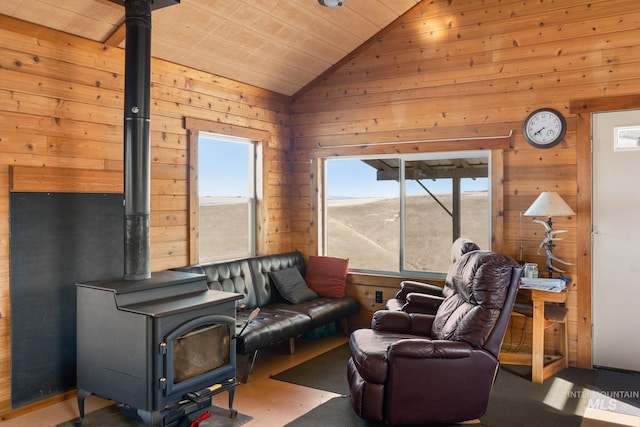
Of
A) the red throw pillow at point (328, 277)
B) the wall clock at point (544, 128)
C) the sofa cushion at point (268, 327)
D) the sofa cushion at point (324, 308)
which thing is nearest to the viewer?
the sofa cushion at point (268, 327)

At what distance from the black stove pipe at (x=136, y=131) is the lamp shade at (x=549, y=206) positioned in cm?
298

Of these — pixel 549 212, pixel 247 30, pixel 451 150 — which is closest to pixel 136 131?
pixel 247 30

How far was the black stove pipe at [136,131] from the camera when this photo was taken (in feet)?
11.1

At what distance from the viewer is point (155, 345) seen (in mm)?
2965

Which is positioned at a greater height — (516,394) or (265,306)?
(265,306)

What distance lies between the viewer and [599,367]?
173 inches

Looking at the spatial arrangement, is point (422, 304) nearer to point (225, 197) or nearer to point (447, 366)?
point (447, 366)

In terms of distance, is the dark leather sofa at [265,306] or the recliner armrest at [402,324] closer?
the recliner armrest at [402,324]

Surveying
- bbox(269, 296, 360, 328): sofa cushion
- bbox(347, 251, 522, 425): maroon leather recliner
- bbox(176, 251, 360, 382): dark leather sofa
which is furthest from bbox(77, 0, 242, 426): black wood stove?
bbox(269, 296, 360, 328): sofa cushion

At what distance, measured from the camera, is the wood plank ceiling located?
356 centimetres

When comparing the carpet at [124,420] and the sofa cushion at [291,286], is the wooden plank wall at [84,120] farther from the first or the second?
the sofa cushion at [291,286]

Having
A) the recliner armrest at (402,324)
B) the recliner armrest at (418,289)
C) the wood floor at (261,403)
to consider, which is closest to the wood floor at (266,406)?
the wood floor at (261,403)

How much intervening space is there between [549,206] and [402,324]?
5.01ft

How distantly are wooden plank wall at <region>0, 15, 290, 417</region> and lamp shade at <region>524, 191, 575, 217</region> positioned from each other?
2850 millimetres
